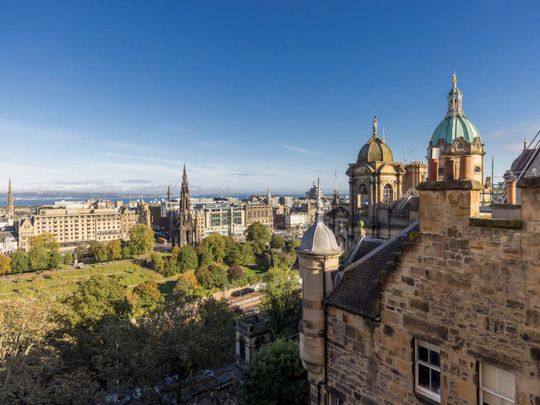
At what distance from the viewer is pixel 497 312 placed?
6047mm

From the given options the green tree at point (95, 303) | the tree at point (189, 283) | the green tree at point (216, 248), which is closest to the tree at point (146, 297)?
the tree at point (189, 283)

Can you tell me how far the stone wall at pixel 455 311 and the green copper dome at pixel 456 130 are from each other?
3305 cm

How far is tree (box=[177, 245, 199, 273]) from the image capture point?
266 ft

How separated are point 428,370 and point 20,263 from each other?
3518 inches

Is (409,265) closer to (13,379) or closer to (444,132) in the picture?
(13,379)

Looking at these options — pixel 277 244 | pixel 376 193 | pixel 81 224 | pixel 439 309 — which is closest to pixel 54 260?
pixel 277 244

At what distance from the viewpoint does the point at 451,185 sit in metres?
6.58

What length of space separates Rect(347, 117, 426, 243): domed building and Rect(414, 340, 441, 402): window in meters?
24.2

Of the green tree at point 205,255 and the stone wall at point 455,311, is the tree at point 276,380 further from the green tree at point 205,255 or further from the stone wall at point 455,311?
the green tree at point 205,255

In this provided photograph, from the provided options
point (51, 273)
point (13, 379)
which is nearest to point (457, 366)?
point (13, 379)

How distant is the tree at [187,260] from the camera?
81.1 meters

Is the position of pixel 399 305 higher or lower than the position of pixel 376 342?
higher

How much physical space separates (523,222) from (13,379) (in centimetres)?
2218

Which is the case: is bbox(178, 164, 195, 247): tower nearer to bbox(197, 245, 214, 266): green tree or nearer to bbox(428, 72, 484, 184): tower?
bbox(197, 245, 214, 266): green tree
